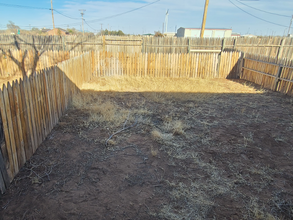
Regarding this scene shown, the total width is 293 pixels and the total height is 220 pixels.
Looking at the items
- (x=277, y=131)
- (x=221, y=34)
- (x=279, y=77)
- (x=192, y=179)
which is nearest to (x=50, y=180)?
(x=192, y=179)

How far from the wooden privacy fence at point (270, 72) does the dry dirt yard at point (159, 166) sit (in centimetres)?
255

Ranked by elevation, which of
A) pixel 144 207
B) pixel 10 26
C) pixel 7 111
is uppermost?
pixel 10 26

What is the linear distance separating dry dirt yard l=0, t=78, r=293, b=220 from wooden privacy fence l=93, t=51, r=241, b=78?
4.62 m

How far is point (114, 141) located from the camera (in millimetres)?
4508

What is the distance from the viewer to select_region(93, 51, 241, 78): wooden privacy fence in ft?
35.8

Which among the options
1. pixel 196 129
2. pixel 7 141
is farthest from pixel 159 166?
pixel 7 141

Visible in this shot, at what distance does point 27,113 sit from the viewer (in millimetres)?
3598

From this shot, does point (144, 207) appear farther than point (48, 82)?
No

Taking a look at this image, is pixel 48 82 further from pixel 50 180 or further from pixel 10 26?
pixel 10 26

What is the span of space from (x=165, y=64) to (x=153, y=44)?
9.43 feet

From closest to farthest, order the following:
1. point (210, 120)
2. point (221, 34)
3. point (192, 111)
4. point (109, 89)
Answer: point (210, 120) → point (192, 111) → point (109, 89) → point (221, 34)

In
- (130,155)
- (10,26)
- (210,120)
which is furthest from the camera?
(10,26)

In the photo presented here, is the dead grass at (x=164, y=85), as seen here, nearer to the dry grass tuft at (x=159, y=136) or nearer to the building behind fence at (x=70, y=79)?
the building behind fence at (x=70, y=79)

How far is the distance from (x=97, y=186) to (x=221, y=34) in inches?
2140
